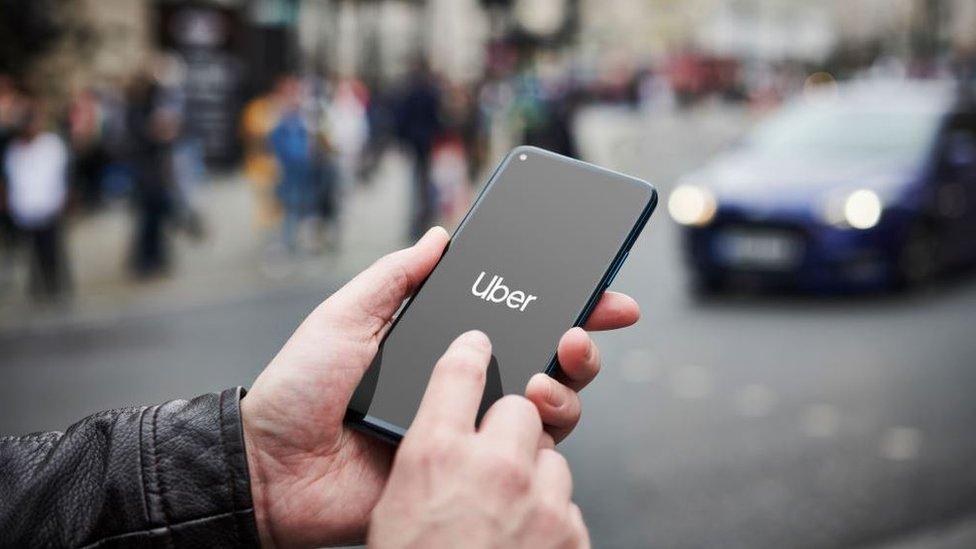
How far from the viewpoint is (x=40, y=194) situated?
33.7 ft

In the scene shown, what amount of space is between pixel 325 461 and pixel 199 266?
10.9m

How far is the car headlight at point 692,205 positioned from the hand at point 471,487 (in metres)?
8.22

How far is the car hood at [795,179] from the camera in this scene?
9125mm

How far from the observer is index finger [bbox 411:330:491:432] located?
127 cm

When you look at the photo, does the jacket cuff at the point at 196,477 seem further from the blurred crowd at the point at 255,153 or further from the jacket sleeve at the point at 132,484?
the blurred crowd at the point at 255,153

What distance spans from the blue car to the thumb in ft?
24.6

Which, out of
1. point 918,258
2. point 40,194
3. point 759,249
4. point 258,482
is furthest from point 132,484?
point 40,194

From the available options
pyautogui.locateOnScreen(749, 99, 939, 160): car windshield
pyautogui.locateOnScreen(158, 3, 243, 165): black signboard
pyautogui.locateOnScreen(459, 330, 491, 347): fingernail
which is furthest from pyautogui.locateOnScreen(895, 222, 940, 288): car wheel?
pyautogui.locateOnScreen(158, 3, 243, 165): black signboard

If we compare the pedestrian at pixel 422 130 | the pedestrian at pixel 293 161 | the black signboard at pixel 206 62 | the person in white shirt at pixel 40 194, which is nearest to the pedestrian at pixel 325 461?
the person in white shirt at pixel 40 194

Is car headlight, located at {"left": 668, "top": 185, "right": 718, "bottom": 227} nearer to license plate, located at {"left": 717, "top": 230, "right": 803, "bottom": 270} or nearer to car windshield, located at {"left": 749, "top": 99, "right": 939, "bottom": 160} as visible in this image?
license plate, located at {"left": 717, "top": 230, "right": 803, "bottom": 270}

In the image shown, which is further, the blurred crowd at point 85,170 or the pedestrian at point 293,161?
the pedestrian at point 293,161

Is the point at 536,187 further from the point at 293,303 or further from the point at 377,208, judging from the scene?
the point at 377,208

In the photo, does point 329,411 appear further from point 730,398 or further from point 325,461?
point 730,398

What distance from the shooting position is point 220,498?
58.7 inches
